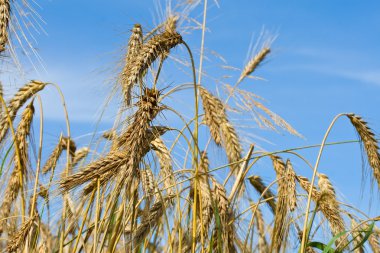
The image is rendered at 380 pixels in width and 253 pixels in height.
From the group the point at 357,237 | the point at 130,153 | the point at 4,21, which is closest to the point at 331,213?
the point at 357,237

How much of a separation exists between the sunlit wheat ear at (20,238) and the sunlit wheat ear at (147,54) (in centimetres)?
81

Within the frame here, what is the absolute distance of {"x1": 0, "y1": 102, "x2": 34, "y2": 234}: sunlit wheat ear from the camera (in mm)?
3246

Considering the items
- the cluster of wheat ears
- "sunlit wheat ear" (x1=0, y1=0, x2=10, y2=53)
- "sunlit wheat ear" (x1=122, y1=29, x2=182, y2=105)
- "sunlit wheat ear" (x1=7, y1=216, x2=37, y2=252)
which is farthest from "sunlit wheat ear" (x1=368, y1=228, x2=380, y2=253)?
"sunlit wheat ear" (x1=0, y1=0, x2=10, y2=53)

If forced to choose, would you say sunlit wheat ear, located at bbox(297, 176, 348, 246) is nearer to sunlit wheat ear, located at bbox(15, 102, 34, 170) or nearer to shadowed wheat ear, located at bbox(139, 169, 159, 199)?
shadowed wheat ear, located at bbox(139, 169, 159, 199)

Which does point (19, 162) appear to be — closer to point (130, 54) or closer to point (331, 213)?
point (130, 54)


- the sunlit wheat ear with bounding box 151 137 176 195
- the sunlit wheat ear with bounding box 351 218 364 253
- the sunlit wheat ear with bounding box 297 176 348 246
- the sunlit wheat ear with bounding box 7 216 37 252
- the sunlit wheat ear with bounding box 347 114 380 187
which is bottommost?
the sunlit wheat ear with bounding box 7 216 37 252

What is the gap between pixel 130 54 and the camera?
305cm

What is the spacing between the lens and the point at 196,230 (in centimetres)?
299

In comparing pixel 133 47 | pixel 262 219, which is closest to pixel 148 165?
pixel 133 47

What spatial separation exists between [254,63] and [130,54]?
250cm

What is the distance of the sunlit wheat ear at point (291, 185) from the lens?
295cm

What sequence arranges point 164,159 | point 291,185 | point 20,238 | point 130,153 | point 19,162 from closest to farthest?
point 130,153, point 20,238, point 164,159, point 291,185, point 19,162

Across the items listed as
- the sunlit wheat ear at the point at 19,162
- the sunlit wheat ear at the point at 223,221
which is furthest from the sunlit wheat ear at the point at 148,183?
the sunlit wheat ear at the point at 19,162

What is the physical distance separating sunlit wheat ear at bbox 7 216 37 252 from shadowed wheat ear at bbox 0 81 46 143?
62cm
